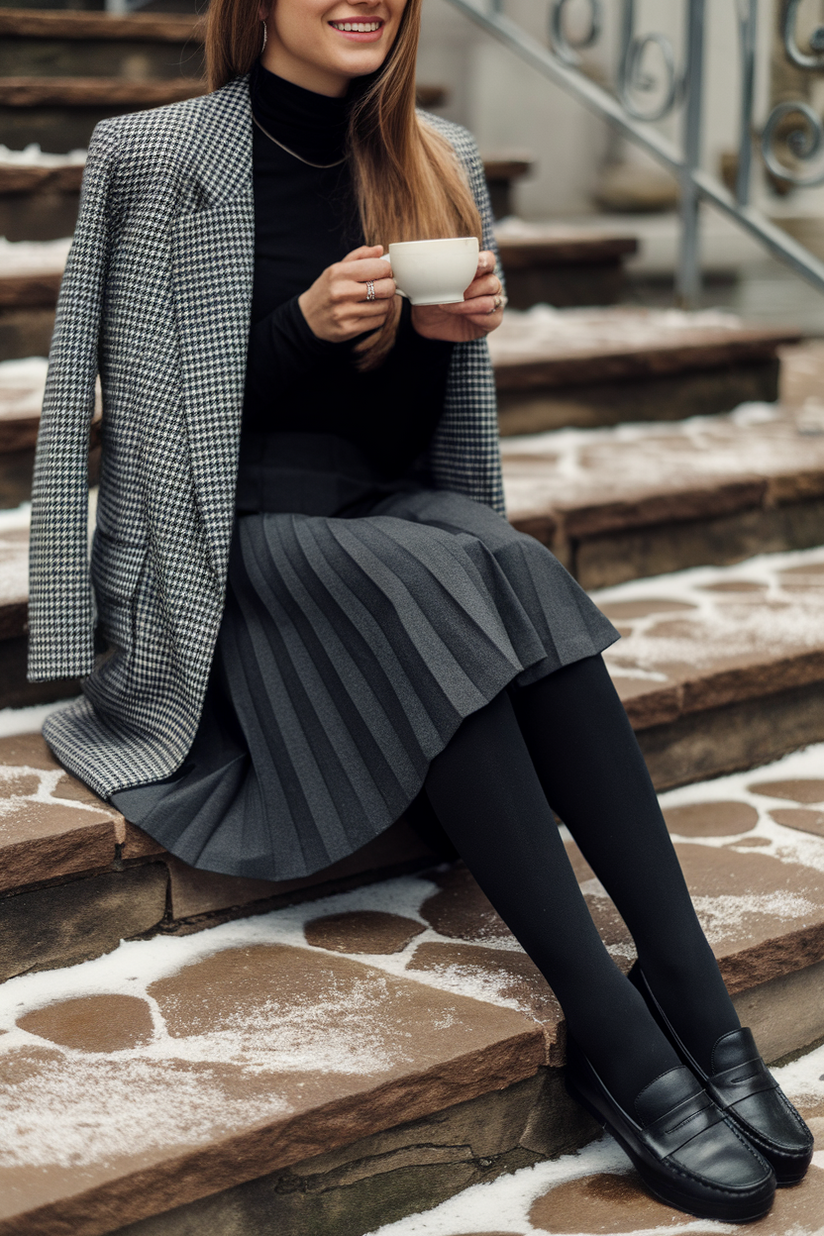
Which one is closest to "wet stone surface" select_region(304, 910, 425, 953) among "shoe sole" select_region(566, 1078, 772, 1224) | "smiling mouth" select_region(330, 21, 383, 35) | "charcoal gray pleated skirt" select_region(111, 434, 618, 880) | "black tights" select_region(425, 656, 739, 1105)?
"charcoal gray pleated skirt" select_region(111, 434, 618, 880)

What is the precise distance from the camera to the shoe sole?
1.44 metres

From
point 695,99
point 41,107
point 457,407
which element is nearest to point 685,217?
point 695,99

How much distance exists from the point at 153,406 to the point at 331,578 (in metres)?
0.35

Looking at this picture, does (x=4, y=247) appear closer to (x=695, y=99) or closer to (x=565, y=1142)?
(x=695, y=99)

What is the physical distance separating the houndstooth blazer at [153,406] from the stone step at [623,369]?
1.32 m

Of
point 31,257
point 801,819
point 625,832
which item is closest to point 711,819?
point 801,819

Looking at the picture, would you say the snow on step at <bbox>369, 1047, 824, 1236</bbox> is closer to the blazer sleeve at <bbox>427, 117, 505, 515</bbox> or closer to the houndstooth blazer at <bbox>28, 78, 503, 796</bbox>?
the houndstooth blazer at <bbox>28, 78, 503, 796</bbox>

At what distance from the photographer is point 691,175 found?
148 inches

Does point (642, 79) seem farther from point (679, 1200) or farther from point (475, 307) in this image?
point (679, 1200)

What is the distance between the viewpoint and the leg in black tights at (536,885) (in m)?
1.49

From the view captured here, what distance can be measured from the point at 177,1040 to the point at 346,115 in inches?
49.1

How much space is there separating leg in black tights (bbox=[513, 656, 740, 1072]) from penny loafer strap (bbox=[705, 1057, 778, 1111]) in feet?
0.09

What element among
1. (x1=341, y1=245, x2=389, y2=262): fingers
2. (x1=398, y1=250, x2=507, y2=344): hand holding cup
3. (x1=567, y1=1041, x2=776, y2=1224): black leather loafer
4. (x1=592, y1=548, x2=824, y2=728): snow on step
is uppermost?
(x1=341, y1=245, x2=389, y2=262): fingers

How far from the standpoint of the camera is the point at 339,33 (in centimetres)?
173
